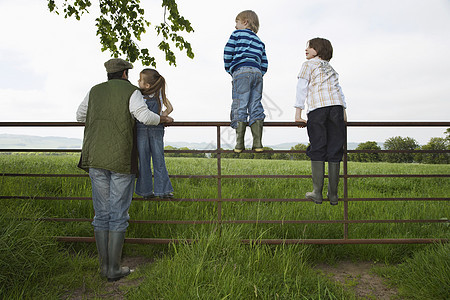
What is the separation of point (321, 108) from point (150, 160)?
1772 mm

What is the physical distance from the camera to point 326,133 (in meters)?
3.12

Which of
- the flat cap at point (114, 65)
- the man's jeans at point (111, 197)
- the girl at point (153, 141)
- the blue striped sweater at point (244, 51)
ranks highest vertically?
the blue striped sweater at point (244, 51)

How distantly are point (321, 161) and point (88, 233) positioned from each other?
121 inches

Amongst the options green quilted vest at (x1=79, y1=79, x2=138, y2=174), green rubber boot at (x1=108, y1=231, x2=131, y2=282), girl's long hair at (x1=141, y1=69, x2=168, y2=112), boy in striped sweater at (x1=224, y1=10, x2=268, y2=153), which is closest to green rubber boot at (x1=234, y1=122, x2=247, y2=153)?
boy in striped sweater at (x1=224, y1=10, x2=268, y2=153)

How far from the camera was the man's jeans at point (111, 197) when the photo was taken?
2.94 m

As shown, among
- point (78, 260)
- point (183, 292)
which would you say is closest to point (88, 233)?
point (78, 260)

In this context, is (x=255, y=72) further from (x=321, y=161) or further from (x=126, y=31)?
(x=126, y=31)

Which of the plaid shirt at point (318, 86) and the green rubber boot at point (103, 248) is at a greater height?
the plaid shirt at point (318, 86)

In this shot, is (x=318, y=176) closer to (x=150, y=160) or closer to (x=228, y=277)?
(x=228, y=277)

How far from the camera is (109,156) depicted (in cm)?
286

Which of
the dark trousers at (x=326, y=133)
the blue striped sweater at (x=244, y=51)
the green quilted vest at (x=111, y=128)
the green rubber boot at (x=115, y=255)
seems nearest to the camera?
the green quilted vest at (x=111, y=128)

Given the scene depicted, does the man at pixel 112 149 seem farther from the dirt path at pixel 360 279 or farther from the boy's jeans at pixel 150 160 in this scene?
the dirt path at pixel 360 279

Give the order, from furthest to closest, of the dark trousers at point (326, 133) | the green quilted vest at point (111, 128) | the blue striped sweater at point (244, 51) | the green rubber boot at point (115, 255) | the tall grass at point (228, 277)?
1. the blue striped sweater at point (244, 51)
2. the dark trousers at point (326, 133)
3. the green rubber boot at point (115, 255)
4. the green quilted vest at point (111, 128)
5. the tall grass at point (228, 277)

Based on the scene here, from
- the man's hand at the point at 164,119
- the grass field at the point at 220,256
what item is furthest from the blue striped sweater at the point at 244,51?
the grass field at the point at 220,256
